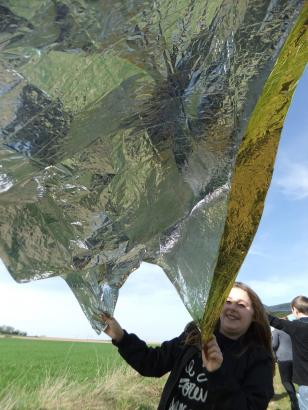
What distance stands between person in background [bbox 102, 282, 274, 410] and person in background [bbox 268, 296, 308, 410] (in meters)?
2.13

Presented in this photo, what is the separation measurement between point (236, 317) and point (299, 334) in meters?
2.28

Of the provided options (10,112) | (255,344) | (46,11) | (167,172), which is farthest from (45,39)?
(255,344)

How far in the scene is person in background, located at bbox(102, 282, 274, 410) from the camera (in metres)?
1.52

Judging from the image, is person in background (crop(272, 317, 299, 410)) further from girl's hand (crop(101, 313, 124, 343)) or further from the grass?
girl's hand (crop(101, 313, 124, 343))

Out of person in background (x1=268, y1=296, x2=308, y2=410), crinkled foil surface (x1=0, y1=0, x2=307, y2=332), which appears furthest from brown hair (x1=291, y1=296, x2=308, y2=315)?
crinkled foil surface (x1=0, y1=0, x2=307, y2=332)

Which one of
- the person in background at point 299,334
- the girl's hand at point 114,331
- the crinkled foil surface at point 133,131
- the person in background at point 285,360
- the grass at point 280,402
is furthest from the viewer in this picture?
the grass at point 280,402

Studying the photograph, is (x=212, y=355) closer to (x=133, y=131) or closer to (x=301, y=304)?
(x=133, y=131)

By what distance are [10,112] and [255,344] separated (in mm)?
1406

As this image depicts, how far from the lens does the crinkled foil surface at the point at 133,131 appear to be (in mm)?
809

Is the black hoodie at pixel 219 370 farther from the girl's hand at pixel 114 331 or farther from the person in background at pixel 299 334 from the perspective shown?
the person in background at pixel 299 334

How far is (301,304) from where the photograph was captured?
3.95 metres

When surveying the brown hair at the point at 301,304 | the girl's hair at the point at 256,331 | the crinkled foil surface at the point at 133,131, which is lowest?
the girl's hair at the point at 256,331

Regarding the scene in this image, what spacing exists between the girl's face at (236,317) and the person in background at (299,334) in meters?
2.13

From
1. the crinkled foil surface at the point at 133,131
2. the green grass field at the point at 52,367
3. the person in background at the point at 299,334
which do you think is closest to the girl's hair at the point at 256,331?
the crinkled foil surface at the point at 133,131
